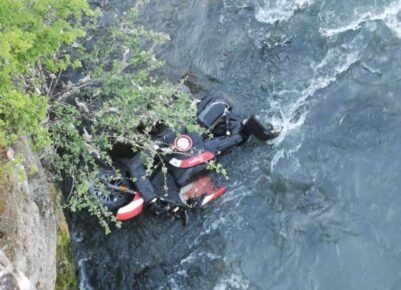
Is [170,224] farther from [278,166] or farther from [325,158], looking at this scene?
[325,158]

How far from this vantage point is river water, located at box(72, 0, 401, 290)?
12.5 m

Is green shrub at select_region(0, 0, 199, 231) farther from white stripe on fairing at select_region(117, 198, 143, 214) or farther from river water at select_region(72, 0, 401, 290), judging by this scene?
river water at select_region(72, 0, 401, 290)

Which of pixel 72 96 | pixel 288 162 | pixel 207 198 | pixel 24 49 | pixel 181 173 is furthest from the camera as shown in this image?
pixel 288 162

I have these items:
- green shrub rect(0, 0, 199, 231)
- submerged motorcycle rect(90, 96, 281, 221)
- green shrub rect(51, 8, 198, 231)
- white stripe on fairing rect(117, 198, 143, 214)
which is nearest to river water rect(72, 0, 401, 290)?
submerged motorcycle rect(90, 96, 281, 221)

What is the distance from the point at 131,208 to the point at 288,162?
421cm

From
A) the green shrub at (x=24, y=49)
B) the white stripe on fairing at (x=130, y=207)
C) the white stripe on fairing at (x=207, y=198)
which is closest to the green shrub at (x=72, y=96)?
the green shrub at (x=24, y=49)

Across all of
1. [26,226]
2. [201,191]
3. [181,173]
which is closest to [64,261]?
[26,226]

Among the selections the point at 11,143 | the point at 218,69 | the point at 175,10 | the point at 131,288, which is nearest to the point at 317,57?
the point at 218,69

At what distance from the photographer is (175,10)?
15.6 m

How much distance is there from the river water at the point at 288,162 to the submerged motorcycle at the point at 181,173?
0.68 metres

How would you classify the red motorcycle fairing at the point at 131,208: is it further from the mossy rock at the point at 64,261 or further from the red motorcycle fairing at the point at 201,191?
the mossy rock at the point at 64,261

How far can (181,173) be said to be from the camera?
1226cm

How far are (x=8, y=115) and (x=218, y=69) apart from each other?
7351 millimetres

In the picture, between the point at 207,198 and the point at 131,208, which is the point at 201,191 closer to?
the point at 207,198
